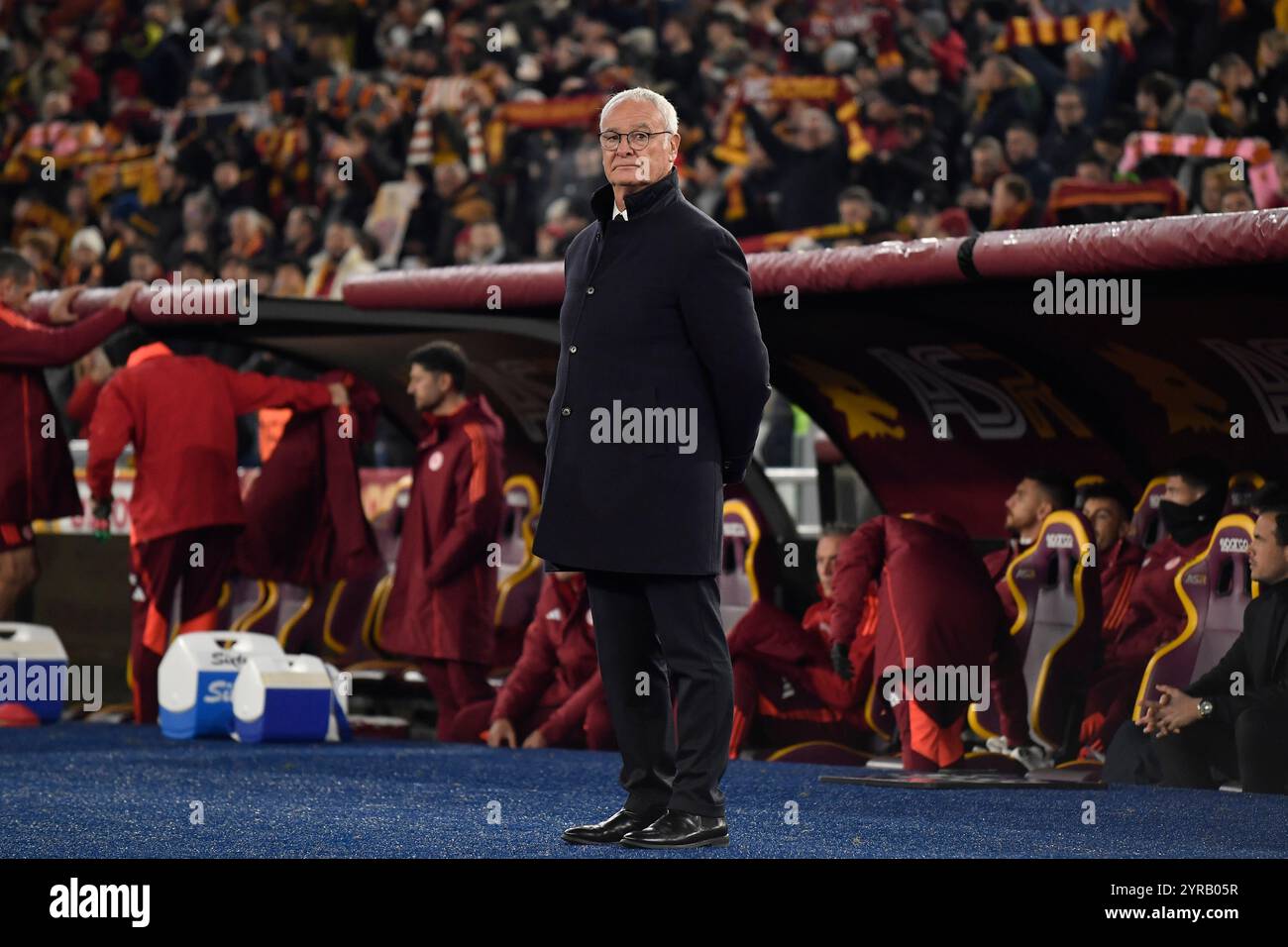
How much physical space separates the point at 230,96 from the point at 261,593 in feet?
28.2

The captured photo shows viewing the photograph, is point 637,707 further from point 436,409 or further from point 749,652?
point 436,409

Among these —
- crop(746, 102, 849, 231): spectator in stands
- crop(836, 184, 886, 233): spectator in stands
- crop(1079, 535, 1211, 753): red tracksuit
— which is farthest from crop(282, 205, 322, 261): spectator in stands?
crop(1079, 535, 1211, 753): red tracksuit

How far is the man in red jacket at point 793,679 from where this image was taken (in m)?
8.99

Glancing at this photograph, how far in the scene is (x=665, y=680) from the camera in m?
5.37

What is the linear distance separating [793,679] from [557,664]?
3.52 feet

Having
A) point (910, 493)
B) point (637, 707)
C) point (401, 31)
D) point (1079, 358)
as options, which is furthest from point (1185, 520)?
point (401, 31)

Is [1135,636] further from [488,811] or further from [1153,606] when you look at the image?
[488,811]

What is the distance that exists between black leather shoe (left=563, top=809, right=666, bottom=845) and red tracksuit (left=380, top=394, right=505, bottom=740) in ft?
13.7

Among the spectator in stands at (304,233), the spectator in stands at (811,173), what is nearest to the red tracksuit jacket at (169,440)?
the spectator in stands at (811,173)

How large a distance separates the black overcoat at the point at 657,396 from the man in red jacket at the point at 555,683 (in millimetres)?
3966

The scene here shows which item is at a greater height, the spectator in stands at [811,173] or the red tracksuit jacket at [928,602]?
the spectator in stands at [811,173]

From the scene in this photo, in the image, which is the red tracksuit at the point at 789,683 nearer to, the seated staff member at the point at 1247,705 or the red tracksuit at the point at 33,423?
the seated staff member at the point at 1247,705

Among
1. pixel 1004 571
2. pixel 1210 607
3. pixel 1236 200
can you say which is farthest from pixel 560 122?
pixel 1210 607

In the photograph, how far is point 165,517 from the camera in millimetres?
10078
